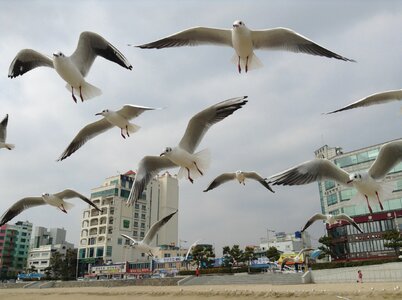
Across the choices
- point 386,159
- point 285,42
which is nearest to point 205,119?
point 285,42

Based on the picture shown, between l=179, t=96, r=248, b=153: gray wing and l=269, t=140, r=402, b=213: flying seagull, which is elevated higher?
l=179, t=96, r=248, b=153: gray wing

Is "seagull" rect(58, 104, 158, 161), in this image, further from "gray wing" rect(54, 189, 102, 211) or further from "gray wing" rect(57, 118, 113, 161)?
"gray wing" rect(54, 189, 102, 211)

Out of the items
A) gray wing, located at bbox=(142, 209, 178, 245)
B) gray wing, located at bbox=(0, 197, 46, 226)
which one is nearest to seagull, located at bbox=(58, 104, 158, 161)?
gray wing, located at bbox=(0, 197, 46, 226)

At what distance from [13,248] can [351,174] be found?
90870 millimetres

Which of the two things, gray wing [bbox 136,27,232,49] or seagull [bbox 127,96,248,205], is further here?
seagull [bbox 127,96,248,205]

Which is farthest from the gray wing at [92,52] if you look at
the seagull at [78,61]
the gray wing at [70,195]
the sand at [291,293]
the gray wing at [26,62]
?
the sand at [291,293]

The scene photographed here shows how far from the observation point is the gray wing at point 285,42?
8.76m

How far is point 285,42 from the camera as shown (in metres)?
9.23

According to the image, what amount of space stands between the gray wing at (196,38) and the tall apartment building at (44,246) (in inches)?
2978

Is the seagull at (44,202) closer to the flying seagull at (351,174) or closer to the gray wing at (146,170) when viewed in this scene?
the gray wing at (146,170)

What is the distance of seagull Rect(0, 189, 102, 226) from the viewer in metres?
12.8

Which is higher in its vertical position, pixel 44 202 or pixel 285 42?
pixel 285 42

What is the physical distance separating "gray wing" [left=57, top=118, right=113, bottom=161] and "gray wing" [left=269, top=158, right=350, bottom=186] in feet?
20.4

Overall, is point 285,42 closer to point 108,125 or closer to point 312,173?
point 312,173
